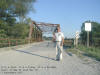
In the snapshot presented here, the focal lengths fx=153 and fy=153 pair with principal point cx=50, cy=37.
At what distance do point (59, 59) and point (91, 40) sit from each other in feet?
75.7

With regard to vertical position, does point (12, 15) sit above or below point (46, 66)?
above

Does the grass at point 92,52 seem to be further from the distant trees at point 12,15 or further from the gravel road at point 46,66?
the distant trees at point 12,15

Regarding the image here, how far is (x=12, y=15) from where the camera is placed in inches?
1230

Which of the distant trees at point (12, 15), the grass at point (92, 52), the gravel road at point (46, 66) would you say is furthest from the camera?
the distant trees at point (12, 15)

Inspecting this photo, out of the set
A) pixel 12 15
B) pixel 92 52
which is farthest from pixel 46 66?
pixel 12 15

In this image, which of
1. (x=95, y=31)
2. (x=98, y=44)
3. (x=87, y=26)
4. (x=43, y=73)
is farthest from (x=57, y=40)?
(x=95, y=31)

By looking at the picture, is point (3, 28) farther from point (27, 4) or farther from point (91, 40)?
point (91, 40)

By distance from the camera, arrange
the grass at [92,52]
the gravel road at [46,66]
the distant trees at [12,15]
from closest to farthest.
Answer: the gravel road at [46,66] < the grass at [92,52] < the distant trees at [12,15]

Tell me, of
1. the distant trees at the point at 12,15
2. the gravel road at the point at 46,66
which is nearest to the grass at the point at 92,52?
the gravel road at the point at 46,66

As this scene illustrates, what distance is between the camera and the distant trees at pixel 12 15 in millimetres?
28125

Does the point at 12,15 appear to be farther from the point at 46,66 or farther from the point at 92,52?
the point at 46,66

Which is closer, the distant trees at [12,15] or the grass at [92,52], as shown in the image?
the grass at [92,52]

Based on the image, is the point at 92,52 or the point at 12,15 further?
the point at 12,15

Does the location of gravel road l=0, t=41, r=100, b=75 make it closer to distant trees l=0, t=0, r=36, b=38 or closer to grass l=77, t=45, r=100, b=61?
grass l=77, t=45, r=100, b=61
